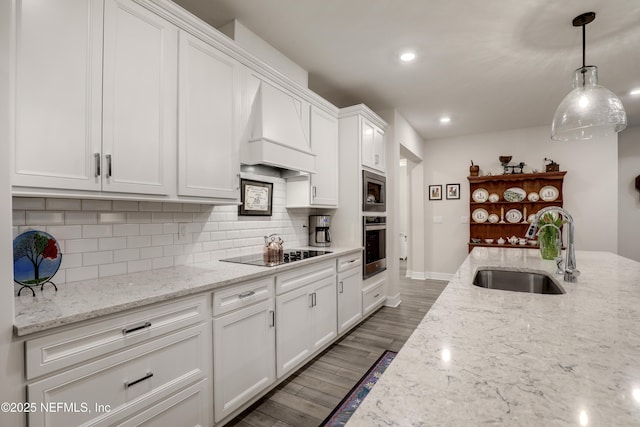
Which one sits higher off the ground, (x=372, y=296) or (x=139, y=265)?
(x=139, y=265)

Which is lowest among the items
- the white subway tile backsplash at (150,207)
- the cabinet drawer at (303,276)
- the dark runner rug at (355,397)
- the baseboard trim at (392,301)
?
the dark runner rug at (355,397)

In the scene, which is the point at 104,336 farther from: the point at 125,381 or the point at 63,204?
the point at 63,204

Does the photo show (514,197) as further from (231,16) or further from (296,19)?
(231,16)

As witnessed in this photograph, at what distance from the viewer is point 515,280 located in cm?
201

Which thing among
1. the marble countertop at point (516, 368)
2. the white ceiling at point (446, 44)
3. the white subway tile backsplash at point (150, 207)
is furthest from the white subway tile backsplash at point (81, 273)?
the white ceiling at point (446, 44)

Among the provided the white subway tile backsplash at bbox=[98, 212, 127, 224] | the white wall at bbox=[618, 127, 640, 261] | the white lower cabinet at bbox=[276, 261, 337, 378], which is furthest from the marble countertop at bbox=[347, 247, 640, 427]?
the white wall at bbox=[618, 127, 640, 261]

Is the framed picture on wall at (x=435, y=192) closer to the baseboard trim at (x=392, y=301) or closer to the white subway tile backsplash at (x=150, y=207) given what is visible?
the baseboard trim at (x=392, y=301)

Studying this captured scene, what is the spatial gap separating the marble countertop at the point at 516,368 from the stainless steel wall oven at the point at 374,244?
230 cm

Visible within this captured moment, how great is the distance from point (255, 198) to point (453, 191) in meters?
4.24

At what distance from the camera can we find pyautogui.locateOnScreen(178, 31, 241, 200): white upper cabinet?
1.87m

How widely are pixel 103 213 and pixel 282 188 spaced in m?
1.67

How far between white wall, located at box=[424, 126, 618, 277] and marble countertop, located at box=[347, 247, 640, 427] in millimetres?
4642

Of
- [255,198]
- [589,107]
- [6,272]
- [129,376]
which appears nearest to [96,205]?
[6,272]

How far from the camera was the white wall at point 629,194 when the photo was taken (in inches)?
189
